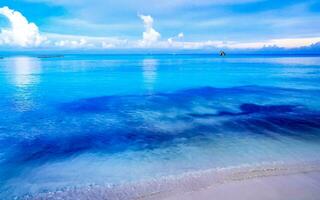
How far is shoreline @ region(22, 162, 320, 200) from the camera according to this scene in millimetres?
6953

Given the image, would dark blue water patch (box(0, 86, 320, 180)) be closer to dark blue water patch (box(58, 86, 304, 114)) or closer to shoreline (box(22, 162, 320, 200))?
dark blue water patch (box(58, 86, 304, 114))

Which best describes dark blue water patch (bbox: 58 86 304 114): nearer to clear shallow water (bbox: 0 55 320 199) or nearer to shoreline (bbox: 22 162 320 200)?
clear shallow water (bbox: 0 55 320 199)

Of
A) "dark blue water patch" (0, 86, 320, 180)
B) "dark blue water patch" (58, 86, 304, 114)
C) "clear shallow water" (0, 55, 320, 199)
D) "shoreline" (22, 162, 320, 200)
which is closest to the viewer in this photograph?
"shoreline" (22, 162, 320, 200)

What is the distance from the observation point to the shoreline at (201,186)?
6953 mm

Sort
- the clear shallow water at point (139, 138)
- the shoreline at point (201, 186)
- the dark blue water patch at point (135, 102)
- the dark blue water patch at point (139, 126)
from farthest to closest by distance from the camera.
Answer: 1. the dark blue water patch at point (135, 102)
2. the dark blue water patch at point (139, 126)
3. the clear shallow water at point (139, 138)
4. the shoreline at point (201, 186)

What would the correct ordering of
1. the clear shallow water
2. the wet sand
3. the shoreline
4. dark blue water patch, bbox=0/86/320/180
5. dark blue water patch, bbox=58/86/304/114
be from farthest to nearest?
1. dark blue water patch, bbox=58/86/304/114
2. dark blue water patch, bbox=0/86/320/180
3. the clear shallow water
4. the shoreline
5. the wet sand

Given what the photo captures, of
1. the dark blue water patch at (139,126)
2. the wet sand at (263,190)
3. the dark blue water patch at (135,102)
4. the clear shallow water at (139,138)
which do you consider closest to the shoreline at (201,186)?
the wet sand at (263,190)

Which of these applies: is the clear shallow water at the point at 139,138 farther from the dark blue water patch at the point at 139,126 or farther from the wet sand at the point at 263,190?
the wet sand at the point at 263,190

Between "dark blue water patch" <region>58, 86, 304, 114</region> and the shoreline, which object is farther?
"dark blue water patch" <region>58, 86, 304, 114</region>

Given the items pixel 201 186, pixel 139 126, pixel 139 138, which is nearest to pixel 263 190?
pixel 201 186

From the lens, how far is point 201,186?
24.2 ft

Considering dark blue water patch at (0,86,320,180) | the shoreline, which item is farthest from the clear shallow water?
the shoreline

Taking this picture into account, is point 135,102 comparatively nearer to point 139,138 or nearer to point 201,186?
point 139,138

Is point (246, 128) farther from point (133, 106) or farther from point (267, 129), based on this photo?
point (133, 106)
